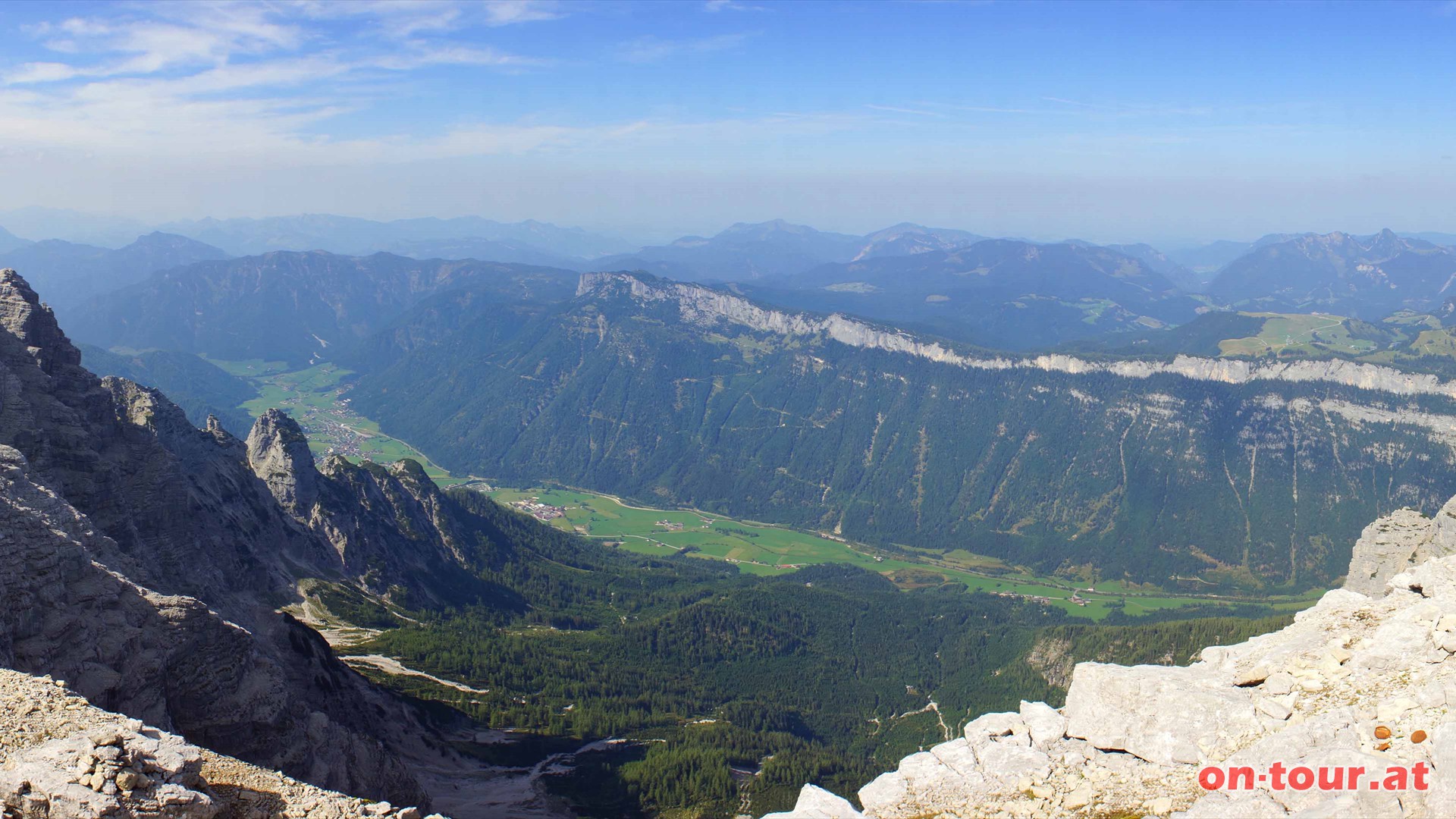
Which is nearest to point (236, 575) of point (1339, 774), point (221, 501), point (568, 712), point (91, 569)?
point (221, 501)

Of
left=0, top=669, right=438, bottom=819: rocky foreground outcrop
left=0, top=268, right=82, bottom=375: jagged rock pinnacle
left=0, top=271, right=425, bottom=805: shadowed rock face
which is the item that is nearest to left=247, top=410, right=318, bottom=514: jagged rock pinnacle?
left=0, top=271, right=425, bottom=805: shadowed rock face

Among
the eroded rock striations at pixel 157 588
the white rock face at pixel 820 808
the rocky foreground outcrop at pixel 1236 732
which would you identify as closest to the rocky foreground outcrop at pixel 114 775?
the white rock face at pixel 820 808

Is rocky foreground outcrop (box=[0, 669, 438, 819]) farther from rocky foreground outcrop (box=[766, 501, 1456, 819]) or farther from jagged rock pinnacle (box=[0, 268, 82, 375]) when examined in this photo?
jagged rock pinnacle (box=[0, 268, 82, 375])

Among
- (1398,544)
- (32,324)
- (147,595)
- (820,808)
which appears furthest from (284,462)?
(1398,544)

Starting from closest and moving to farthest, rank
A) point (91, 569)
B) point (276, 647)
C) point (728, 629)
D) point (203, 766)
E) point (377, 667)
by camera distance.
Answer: point (203, 766)
point (91, 569)
point (276, 647)
point (377, 667)
point (728, 629)

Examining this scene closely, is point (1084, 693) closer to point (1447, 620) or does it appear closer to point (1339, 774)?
point (1339, 774)
